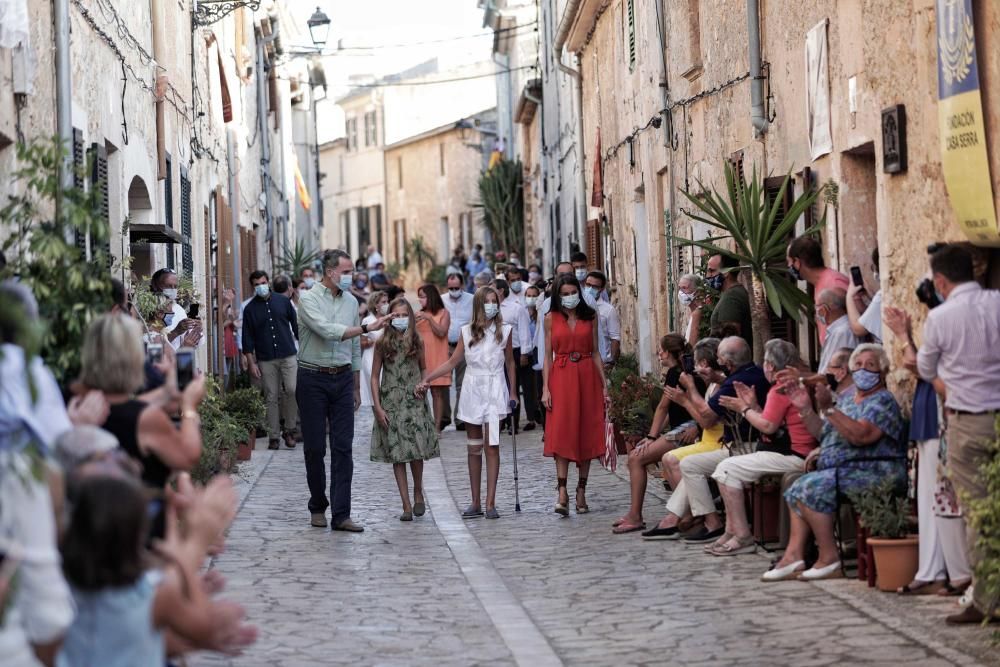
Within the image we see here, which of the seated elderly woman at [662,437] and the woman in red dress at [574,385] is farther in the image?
the woman in red dress at [574,385]

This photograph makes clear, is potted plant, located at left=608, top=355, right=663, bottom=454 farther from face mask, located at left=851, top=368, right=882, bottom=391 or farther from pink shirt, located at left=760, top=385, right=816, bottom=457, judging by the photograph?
face mask, located at left=851, top=368, right=882, bottom=391

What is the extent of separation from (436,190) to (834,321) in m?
47.4

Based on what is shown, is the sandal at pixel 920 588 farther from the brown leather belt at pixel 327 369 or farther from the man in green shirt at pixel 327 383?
the brown leather belt at pixel 327 369

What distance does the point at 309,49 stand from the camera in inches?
1705

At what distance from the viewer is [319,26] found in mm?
28734

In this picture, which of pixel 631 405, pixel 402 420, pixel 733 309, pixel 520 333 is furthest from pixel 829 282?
pixel 520 333

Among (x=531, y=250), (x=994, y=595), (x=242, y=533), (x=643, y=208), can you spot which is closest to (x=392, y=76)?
(x=531, y=250)

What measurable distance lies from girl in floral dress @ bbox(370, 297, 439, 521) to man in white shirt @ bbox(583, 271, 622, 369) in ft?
16.9

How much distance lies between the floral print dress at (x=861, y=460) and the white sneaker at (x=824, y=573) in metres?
0.31

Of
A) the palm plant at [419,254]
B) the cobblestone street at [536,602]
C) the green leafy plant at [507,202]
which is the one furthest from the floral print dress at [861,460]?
the palm plant at [419,254]

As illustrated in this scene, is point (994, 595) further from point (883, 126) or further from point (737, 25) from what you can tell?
point (737, 25)

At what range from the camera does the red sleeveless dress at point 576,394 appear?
12.1m

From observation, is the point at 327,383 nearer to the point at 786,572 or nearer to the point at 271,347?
the point at 786,572

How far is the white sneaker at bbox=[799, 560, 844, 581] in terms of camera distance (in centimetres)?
882
